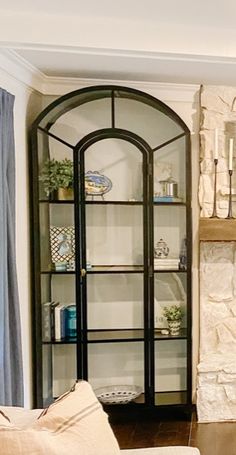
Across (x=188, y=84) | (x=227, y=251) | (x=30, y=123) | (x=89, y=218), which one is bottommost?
(x=227, y=251)

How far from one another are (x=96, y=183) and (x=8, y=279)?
3.46ft

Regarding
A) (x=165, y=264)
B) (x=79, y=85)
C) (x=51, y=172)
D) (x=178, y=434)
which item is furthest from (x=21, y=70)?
(x=178, y=434)

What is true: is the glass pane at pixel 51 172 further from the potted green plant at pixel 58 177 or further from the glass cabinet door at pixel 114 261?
the glass cabinet door at pixel 114 261

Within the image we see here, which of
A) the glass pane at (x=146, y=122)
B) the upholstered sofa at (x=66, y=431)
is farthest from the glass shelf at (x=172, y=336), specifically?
the upholstered sofa at (x=66, y=431)

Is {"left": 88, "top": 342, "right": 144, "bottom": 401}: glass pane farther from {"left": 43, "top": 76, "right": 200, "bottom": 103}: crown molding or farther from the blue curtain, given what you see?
{"left": 43, "top": 76, "right": 200, "bottom": 103}: crown molding

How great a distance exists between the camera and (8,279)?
275cm

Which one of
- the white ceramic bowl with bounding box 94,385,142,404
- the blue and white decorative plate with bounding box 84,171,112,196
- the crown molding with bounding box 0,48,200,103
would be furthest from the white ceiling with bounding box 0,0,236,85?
the white ceramic bowl with bounding box 94,385,142,404

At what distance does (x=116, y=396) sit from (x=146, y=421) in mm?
279

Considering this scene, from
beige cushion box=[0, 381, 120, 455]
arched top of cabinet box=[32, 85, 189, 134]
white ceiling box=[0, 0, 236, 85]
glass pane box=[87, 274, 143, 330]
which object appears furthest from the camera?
glass pane box=[87, 274, 143, 330]

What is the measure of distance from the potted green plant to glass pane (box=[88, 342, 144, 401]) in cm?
118

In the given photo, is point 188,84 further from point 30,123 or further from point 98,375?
point 98,375

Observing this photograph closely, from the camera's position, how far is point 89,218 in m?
3.47

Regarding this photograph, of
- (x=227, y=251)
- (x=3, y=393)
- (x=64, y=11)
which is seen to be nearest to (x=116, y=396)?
(x=3, y=393)

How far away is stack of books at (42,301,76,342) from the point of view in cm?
337
